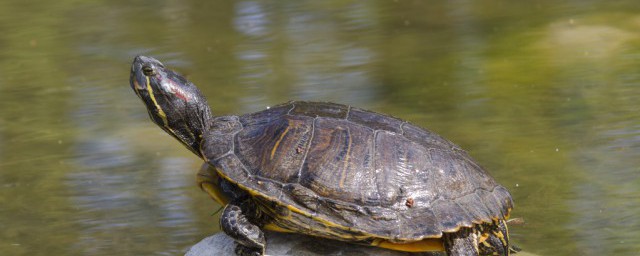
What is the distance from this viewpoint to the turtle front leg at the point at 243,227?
4.04m

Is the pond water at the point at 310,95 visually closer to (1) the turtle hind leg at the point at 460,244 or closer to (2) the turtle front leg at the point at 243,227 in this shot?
(1) the turtle hind leg at the point at 460,244

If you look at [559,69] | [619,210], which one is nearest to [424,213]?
[619,210]

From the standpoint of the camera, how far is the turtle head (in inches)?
177

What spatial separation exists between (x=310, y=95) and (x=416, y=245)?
3.73m

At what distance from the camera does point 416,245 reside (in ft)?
13.6

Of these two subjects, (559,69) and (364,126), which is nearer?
(364,126)

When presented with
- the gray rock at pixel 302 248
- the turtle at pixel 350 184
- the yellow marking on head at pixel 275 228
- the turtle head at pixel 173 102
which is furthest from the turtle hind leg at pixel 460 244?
the turtle head at pixel 173 102

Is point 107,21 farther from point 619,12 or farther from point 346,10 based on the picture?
point 619,12

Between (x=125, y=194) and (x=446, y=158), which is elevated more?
(x=446, y=158)

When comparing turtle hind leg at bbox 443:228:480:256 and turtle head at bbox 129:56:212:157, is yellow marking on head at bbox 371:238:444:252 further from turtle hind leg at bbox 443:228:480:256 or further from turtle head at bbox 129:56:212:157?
turtle head at bbox 129:56:212:157

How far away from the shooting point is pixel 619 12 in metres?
9.26

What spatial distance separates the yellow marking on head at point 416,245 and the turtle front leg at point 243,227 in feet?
1.73

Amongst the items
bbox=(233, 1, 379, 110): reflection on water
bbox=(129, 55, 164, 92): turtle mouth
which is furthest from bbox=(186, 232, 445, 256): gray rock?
bbox=(233, 1, 379, 110): reflection on water

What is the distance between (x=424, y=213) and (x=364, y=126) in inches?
20.6
